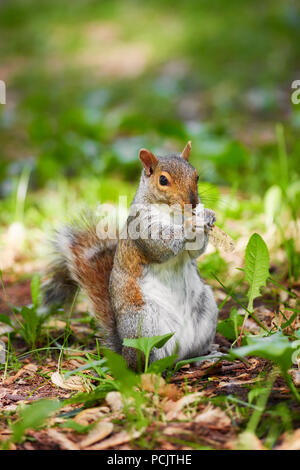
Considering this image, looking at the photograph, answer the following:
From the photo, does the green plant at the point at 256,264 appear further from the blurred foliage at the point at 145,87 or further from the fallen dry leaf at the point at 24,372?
the blurred foliage at the point at 145,87

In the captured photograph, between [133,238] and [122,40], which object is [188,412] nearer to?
[133,238]

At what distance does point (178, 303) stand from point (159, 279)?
103mm

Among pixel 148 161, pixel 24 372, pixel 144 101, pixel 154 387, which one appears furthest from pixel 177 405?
pixel 144 101

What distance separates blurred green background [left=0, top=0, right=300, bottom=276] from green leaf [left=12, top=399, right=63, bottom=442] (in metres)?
1.00

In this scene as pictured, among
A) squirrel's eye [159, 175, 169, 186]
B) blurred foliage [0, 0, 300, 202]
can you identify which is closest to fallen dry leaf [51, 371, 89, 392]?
squirrel's eye [159, 175, 169, 186]

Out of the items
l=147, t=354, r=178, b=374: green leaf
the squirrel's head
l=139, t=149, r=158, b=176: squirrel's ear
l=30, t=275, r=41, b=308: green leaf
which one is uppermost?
l=139, t=149, r=158, b=176: squirrel's ear

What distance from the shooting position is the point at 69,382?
189cm

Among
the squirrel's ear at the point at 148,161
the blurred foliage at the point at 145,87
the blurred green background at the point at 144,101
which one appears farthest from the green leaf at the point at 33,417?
the blurred foliage at the point at 145,87

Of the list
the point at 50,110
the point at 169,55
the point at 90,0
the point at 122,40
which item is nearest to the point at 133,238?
the point at 50,110

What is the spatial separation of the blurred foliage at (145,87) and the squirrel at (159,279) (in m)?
1.53

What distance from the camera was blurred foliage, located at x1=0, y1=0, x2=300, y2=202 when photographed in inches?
163

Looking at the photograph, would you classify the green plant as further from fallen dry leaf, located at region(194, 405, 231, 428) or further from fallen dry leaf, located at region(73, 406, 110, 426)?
fallen dry leaf, located at region(73, 406, 110, 426)

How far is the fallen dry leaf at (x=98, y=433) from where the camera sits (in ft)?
4.83

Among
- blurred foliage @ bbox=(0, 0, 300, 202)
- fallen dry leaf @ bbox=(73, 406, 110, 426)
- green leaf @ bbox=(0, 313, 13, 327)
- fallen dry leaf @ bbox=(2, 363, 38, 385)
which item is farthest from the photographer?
blurred foliage @ bbox=(0, 0, 300, 202)
